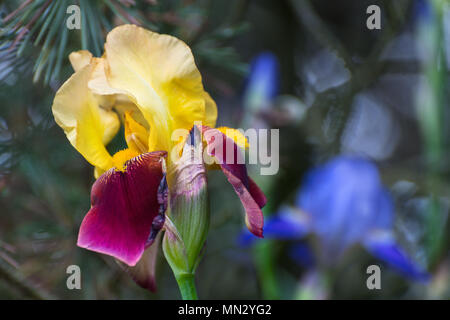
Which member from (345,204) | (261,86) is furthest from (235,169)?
(261,86)

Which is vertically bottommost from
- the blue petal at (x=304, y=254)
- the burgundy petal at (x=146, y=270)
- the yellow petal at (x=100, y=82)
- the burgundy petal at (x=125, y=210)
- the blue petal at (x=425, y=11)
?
the blue petal at (x=304, y=254)

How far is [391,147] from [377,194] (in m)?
0.93

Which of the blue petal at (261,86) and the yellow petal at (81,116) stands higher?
the yellow petal at (81,116)

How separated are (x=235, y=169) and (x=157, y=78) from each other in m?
0.09

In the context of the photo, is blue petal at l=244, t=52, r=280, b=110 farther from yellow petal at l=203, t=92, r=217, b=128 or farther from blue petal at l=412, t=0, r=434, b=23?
yellow petal at l=203, t=92, r=217, b=128

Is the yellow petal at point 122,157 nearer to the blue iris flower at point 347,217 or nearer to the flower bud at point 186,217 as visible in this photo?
the flower bud at point 186,217

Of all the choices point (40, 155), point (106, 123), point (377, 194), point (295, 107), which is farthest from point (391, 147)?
point (106, 123)

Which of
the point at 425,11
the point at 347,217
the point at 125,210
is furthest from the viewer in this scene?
the point at 425,11

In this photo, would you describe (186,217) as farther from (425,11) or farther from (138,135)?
(425,11)

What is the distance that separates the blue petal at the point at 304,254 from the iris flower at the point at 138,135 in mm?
313

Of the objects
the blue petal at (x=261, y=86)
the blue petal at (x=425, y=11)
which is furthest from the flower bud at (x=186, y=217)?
the blue petal at (x=425, y=11)

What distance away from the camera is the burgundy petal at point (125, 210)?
0.30m

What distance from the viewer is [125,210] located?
0.31 meters

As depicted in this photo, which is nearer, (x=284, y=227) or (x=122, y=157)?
(x=122, y=157)
